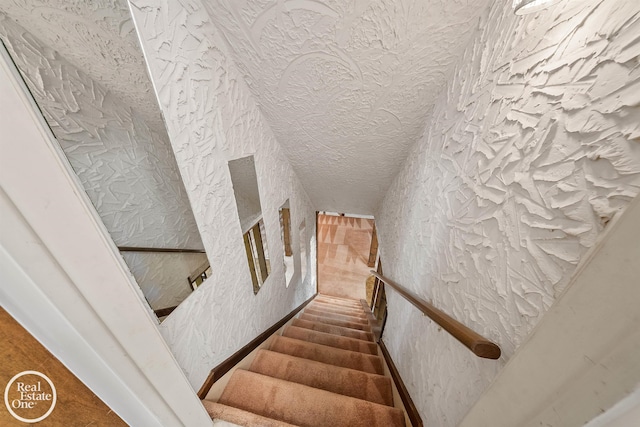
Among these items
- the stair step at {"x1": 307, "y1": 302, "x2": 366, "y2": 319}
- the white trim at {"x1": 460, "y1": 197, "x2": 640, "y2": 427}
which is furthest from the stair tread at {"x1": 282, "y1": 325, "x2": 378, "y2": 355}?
the white trim at {"x1": 460, "y1": 197, "x2": 640, "y2": 427}

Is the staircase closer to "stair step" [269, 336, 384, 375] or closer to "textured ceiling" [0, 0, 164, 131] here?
"stair step" [269, 336, 384, 375]

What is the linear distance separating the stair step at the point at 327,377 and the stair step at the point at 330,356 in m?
0.23

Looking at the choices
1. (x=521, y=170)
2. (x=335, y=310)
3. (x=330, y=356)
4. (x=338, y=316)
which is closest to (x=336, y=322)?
(x=338, y=316)

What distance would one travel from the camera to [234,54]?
2.76 ft

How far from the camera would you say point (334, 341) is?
184 cm

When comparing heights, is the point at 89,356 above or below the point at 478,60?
below

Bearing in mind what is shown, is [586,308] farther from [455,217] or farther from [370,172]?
[370,172]

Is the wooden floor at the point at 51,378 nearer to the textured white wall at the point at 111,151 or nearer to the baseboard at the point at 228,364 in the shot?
the textured white wall at the point at 111,151

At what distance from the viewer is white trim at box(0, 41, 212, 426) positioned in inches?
10.9

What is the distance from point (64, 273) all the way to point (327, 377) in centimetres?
133

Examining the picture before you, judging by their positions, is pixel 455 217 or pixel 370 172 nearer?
pixel 455 217

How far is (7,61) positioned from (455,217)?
1047 millimetres

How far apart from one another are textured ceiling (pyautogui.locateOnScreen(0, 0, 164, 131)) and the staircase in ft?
3.81

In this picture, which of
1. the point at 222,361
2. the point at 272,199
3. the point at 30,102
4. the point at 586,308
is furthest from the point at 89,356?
the point at 272,199
